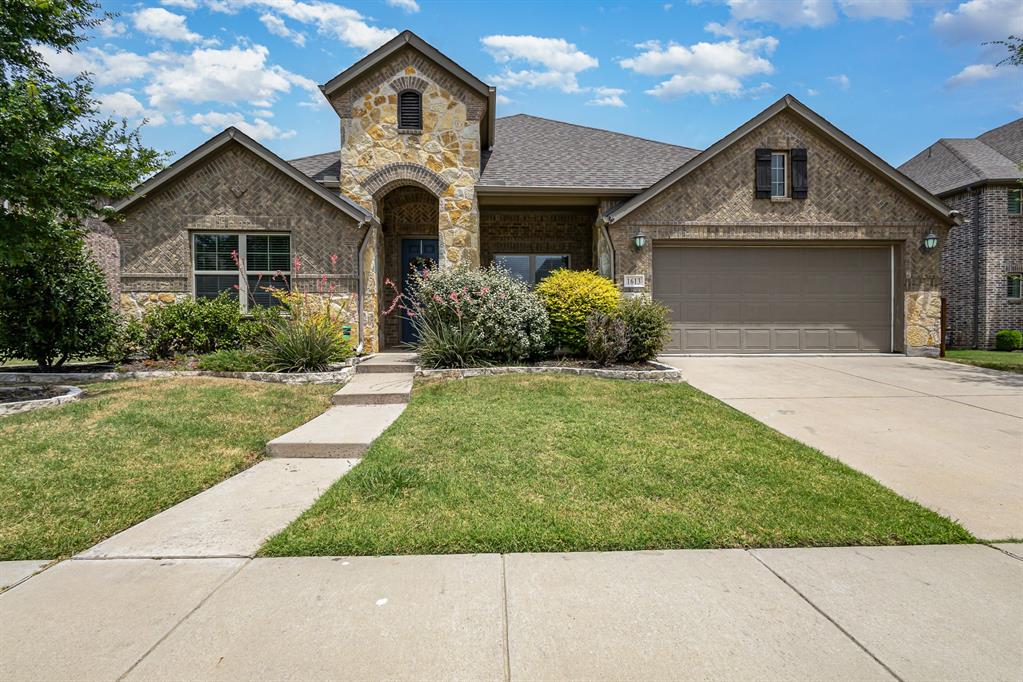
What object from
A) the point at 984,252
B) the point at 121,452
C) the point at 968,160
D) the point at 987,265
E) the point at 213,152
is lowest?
the point at 121,452

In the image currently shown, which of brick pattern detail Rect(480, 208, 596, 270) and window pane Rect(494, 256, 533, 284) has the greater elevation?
brick pattern detail Rect(480, 208, 596, 270)

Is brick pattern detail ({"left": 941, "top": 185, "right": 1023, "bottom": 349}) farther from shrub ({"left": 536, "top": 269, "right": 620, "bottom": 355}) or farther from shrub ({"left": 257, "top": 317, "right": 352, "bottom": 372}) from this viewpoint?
shrub ({"left": 257, "top": 317, "right": 352, "bottom": 372})

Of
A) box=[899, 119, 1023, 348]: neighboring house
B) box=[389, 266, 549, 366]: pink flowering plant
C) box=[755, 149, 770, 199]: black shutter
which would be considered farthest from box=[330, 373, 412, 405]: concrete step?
box=[899, 119, 1023, 348]: neighboring house

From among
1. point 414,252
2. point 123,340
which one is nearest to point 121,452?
point 123,340

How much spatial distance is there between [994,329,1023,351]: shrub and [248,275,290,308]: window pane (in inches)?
841

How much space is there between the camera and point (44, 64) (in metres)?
7.65

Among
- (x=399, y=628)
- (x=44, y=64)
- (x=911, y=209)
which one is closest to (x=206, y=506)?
(x=399, y=628)

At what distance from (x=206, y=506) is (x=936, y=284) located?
15132 millimetres

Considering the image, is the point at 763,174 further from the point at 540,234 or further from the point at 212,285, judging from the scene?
the point at 212,285

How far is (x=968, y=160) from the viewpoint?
17969 mm

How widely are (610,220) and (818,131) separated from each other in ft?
17.9

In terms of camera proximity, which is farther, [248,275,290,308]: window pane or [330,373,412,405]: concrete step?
[248,275,290,308]: window pane

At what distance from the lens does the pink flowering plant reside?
8.88 metres

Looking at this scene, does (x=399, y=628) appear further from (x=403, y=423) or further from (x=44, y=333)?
(x=44, y=333)
